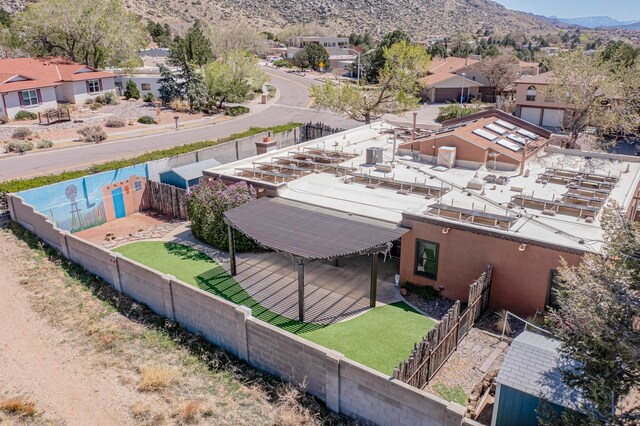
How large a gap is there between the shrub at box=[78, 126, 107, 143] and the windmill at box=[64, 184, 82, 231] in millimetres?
19419

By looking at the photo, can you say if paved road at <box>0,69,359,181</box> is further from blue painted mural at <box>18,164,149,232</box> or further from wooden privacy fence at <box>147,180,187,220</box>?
wooden privacy fence at <box>147,180,187,220</box>

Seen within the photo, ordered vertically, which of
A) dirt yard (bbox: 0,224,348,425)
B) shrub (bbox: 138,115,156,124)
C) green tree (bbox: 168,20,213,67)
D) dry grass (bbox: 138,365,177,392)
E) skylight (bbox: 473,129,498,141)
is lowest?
dirt yard (bbox: 0,224,348,425)

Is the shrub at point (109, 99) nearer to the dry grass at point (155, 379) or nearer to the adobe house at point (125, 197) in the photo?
the adobe house at point (125, 197)

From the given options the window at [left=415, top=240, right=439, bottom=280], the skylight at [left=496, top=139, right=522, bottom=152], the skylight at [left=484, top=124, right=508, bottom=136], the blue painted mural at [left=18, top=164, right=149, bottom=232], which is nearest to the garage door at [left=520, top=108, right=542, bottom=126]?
the skylight at [left=484, top=124, right=508, bottom=136]

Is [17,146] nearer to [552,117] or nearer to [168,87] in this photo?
[168,87]

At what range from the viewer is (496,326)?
17.3 meters

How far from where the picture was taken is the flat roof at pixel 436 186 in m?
18.7

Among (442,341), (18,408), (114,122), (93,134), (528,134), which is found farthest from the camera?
(114,122)

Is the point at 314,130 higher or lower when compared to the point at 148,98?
lower

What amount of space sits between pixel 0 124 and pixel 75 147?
12029 mm

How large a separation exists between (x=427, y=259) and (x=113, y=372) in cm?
1203

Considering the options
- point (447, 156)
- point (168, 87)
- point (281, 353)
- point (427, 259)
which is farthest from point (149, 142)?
point (281, 353)

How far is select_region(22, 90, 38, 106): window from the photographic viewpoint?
166 feet

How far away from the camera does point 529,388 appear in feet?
34.1
